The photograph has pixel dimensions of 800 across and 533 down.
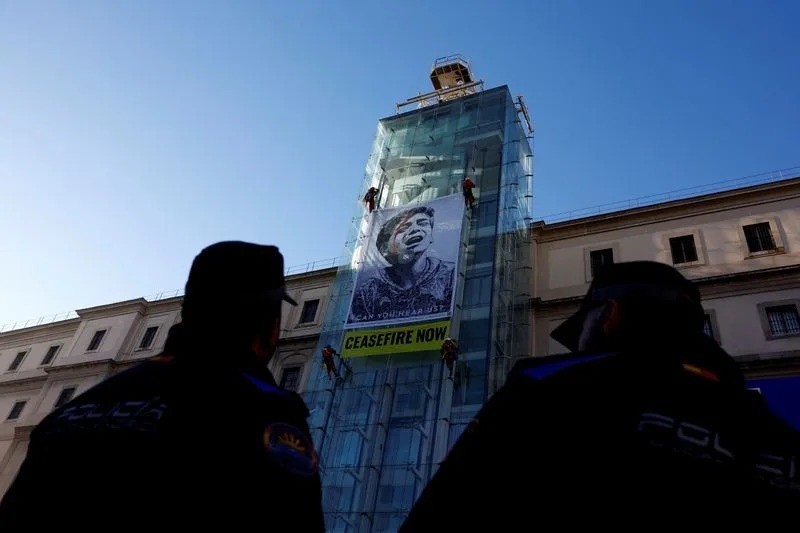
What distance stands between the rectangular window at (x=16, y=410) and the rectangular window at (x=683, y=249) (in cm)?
3122

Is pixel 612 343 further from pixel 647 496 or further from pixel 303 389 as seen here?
pixel 303 389

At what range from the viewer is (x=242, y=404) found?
2.05 metres

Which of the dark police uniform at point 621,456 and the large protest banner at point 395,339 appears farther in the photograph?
the large protest banner at point 395,339

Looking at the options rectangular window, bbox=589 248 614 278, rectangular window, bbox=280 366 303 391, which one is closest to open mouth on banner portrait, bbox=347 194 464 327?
rectangular window, bbox=280 366 303 391

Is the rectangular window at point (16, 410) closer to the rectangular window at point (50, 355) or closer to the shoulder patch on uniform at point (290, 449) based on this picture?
the rectangular window at point (50, 355)

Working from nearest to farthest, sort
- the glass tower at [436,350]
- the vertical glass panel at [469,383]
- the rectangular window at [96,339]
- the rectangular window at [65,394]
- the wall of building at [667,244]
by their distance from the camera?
the glass tower at [436,350] → the vertical glass panel at [469,383] → the wall of building at [667,244] → the rectangular window at [65,394] → the rectangular window at [96,339]

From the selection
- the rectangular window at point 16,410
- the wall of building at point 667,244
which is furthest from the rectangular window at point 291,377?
the rectangular window at point 16,410

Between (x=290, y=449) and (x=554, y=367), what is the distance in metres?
0.98

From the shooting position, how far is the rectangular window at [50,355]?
31.6 m

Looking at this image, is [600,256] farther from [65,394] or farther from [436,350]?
[65,394]

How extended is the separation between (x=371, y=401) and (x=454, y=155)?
35.9ft

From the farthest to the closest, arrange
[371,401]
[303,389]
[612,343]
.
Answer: [303,389], [371,401], [612,343]

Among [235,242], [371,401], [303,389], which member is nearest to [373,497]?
[371,401]

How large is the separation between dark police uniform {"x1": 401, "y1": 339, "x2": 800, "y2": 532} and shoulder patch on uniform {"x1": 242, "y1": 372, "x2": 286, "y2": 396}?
67 cm
